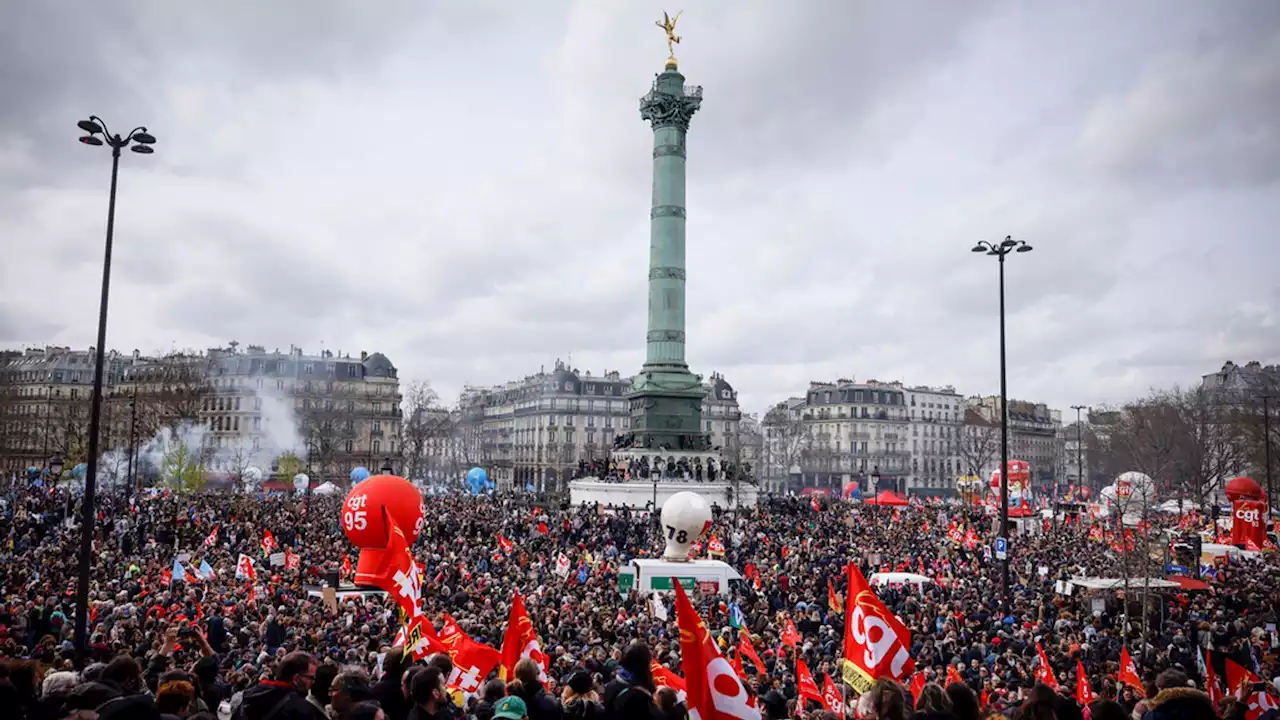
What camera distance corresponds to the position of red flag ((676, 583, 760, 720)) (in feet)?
22.5

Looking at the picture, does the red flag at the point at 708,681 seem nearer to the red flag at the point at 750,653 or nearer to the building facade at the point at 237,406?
the red flag at the point at 750,653

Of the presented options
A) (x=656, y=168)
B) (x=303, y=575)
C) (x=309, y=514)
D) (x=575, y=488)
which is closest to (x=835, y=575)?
(x=303, y=575)

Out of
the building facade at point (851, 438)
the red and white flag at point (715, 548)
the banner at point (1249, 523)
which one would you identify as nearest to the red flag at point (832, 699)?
the red and white flag at point (715, 548)

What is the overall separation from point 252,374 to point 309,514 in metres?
74.4

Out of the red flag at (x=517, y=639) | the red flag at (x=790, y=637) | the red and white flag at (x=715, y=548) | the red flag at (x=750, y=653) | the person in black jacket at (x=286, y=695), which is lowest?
the red flag at (x=790, y=637)

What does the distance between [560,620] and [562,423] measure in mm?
93473

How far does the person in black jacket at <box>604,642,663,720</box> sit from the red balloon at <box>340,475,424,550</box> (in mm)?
14889

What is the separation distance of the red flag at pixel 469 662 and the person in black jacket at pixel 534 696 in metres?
4.22

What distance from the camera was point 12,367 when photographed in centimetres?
11938

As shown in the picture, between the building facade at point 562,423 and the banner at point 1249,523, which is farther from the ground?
the building facade at point 562,423

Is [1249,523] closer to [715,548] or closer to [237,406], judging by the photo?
[715,548]

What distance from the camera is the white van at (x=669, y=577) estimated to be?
959 inches

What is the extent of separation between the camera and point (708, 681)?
691 centimetres

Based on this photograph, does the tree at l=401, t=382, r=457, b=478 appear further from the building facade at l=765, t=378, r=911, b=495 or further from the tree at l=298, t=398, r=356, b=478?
the building facade at l=765, t=378, r=911, b=495
